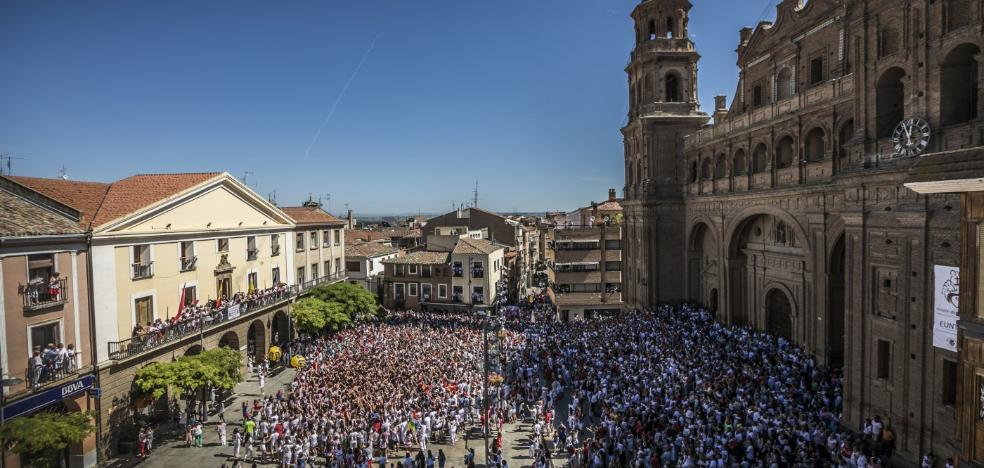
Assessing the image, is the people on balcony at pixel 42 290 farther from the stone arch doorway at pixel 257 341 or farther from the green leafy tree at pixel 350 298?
the green leafy tree at pixel 350 298

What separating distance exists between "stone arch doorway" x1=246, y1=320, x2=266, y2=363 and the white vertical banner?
33.3 m

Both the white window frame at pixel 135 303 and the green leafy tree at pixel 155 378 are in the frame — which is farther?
the white window frame at pixel 135 303

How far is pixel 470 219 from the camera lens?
254ft

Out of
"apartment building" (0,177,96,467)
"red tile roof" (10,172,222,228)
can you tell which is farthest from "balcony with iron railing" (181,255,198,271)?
"apartment building" (0,177,96,467)

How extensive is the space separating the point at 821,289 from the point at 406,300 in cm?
3554

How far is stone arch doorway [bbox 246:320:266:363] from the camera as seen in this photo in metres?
34.2

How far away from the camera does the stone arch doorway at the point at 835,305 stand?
2472 centimetres

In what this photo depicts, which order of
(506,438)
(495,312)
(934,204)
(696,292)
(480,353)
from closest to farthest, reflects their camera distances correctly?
(934,204) < (506,438) < (480,353) < (696,292) < (495,312)

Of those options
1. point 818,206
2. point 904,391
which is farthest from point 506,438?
point 818,206

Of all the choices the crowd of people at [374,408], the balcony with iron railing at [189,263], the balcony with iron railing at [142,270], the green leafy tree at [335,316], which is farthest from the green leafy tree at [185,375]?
the green leafy tree at [335,316]

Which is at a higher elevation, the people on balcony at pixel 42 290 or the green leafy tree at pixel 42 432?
the people on balcony at pixel 42 290

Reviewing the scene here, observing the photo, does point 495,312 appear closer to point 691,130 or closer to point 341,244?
point 341,244

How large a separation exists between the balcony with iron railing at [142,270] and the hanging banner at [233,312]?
16.6 ft

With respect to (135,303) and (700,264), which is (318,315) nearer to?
(135,303)
